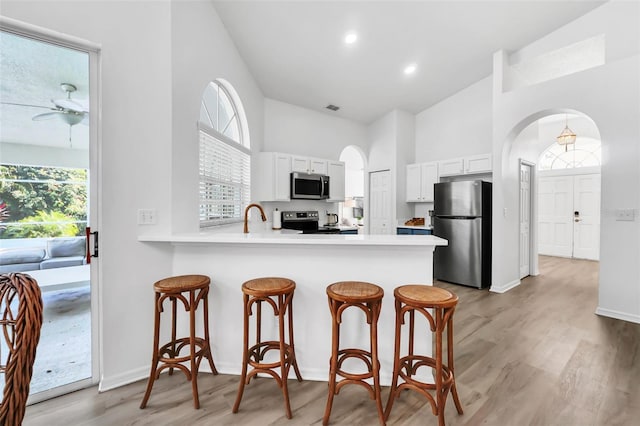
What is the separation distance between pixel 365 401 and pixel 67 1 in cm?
315

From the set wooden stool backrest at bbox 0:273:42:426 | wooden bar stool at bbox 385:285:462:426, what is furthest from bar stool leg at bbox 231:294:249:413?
wooden stool backrest at bbox 0:273:42:426

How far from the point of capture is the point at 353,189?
336 inches

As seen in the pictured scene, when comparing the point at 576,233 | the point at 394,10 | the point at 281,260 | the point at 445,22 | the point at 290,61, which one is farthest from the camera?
the point at 576,233

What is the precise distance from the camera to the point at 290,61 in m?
3.70

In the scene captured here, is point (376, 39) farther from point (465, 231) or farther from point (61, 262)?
point (61, 262)

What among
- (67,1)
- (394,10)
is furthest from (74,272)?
(394,10)

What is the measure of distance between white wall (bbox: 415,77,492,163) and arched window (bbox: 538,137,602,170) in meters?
2.82

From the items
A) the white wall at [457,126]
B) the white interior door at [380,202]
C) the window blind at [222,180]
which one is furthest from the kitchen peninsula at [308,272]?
the white wall at [457,126]

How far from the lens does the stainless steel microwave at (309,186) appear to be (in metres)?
4.53

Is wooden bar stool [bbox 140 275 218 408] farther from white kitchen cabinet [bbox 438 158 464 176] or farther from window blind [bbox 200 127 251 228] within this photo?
white kitchen cabinet [bbox 438 158 464 176]

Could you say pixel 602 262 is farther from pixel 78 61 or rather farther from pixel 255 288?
pixel 78 61

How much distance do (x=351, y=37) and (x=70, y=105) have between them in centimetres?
296

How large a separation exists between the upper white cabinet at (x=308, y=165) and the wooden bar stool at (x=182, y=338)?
117 inches

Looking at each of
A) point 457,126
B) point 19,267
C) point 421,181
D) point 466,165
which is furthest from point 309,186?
point 19,267
